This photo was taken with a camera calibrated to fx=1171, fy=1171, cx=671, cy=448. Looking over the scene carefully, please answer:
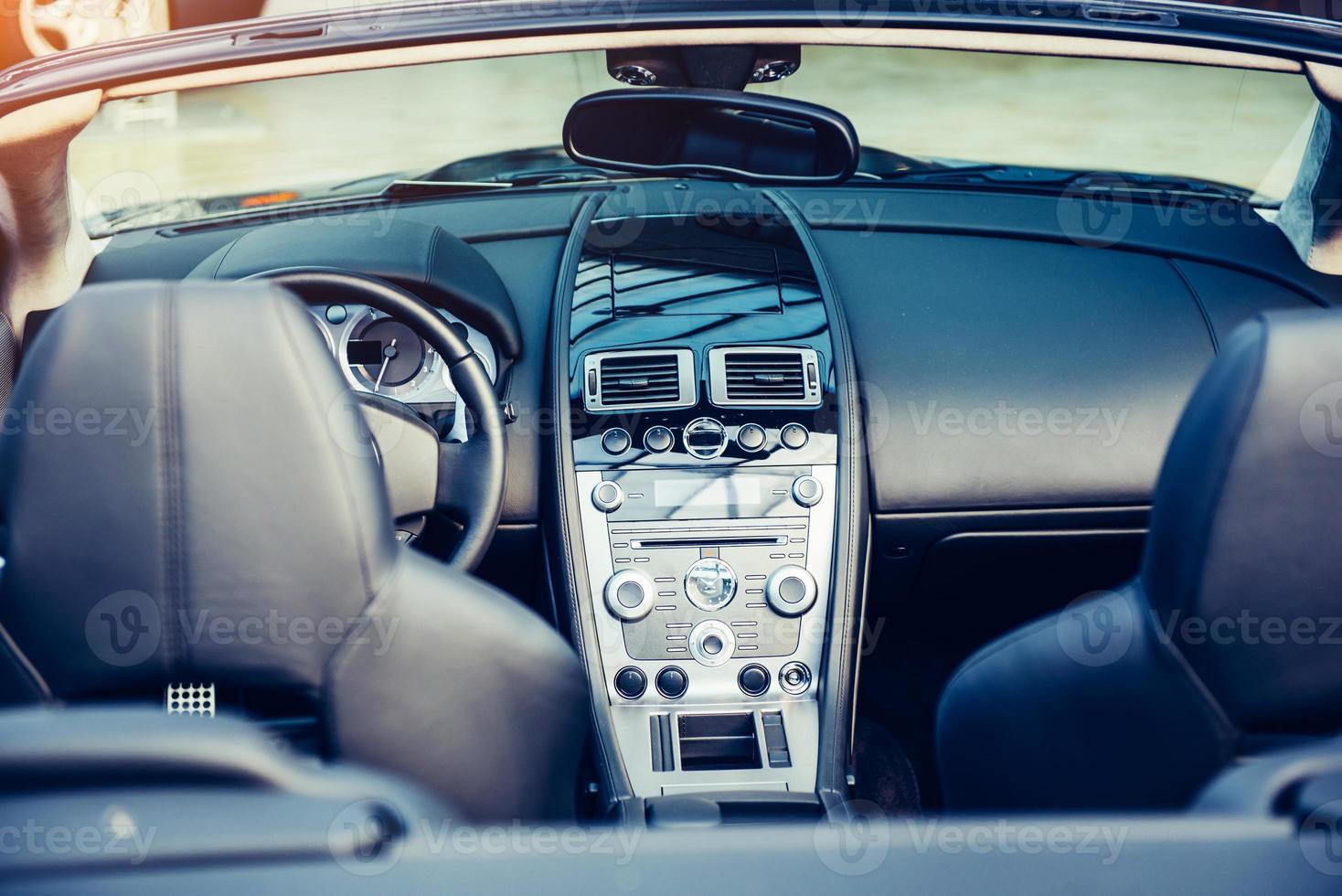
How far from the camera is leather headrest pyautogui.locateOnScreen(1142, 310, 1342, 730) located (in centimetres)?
135

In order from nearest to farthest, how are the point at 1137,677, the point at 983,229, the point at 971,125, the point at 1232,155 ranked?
the point at 1137,677 → the point at 983,229 → the point at 1232,155 → the point at 971,125

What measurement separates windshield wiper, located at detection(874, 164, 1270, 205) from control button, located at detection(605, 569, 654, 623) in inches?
52.4

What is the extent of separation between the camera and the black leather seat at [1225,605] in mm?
1357

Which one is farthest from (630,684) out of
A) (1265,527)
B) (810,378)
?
(1265,527)

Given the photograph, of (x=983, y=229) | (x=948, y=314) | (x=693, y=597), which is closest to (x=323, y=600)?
(x=693, y=597)

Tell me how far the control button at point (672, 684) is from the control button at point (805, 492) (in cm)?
46

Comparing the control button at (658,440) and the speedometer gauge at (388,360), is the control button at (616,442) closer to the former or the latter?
the control button at (658,440)

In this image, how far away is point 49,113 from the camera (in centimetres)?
200

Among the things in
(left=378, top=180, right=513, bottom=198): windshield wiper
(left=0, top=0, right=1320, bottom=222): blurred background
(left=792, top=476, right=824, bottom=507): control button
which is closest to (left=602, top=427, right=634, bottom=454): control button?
(left=792, top=476, right=824, bottom=507): control button

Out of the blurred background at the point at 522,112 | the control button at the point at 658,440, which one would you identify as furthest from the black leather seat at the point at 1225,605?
the blurred background at the point at 522,112

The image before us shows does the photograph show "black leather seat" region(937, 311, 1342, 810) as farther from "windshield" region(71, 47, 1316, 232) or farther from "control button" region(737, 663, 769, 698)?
"windshield" region(71, 47, 1316, 232)

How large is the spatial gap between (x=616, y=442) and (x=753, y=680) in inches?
A: 23.5

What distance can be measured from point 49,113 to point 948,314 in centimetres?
190

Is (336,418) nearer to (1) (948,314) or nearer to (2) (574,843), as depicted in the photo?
(2) (574,843)
